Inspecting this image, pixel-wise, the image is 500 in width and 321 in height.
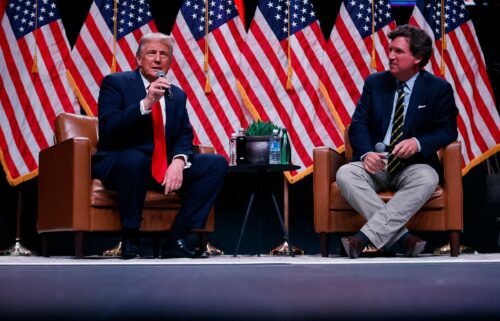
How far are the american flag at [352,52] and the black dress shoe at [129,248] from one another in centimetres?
179

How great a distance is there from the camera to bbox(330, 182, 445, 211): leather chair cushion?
395 centimetres

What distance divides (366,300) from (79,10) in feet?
14.8

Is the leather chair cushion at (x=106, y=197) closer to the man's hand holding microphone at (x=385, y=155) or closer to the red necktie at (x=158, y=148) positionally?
the red necktie at (x=158, y=148)

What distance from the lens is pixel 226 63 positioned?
511cm

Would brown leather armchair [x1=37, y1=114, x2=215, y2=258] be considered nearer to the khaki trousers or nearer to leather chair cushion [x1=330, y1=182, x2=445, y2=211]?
leather chair cushion [x1=330, y1=182, x2=445, y2=211]

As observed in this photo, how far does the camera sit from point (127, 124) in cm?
375

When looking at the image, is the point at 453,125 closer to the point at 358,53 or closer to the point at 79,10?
the point at 358,53

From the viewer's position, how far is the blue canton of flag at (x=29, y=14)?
5145mm

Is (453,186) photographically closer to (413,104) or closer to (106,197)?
(413,104)

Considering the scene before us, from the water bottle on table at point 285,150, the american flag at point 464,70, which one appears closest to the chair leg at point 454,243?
the water bottle on table at point 285,150

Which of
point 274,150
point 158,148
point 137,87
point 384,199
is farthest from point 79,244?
point 384,199

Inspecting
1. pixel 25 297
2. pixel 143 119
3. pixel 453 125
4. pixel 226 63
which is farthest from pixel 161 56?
pixel 25 297

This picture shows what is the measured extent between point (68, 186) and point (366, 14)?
2.47 meters

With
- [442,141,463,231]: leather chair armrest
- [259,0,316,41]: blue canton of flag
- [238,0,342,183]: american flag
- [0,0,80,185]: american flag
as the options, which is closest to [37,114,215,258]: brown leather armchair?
[0,0,80,185]: american flag
